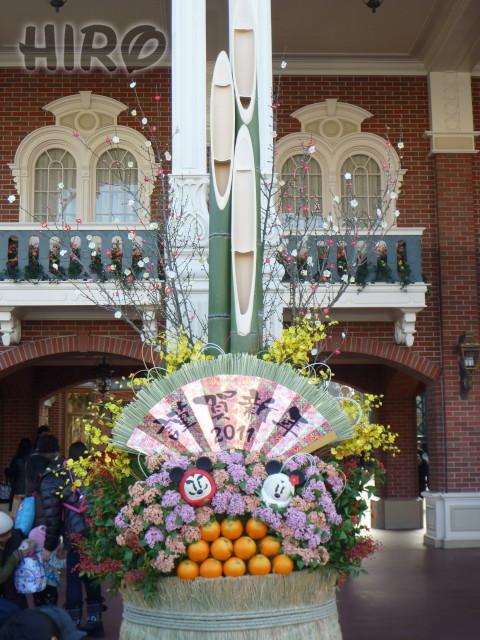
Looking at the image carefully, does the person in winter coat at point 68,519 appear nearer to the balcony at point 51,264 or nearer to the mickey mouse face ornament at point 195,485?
the mickey mouse face ornament at point 195,485

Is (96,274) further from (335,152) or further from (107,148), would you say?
(335,152)

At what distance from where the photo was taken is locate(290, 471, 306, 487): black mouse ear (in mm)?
3721

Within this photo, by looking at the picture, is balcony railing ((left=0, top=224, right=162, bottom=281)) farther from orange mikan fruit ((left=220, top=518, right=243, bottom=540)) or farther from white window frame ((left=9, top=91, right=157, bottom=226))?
orange mikan fruit ((left=220, top=518, right=243, bottom=540))

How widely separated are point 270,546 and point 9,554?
2685mm

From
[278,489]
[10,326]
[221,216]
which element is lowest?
[278,489]

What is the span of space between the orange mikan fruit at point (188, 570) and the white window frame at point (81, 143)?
33.1 ft

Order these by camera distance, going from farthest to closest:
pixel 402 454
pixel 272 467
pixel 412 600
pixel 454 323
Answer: pixel 402 454, pixel 454 323, pixel 412 600, pixel 272 467

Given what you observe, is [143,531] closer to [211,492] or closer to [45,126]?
[211,492]

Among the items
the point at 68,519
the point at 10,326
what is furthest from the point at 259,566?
the point at 10,326

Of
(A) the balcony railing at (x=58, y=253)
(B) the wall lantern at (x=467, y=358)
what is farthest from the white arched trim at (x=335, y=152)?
(A) the balcony railing at (x=58, y=253)

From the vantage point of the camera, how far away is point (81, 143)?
43.8ft

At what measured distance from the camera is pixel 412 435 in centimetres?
1655

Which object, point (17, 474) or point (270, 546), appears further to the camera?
point (17, 474)

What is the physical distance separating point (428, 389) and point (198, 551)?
1003 centimetres
